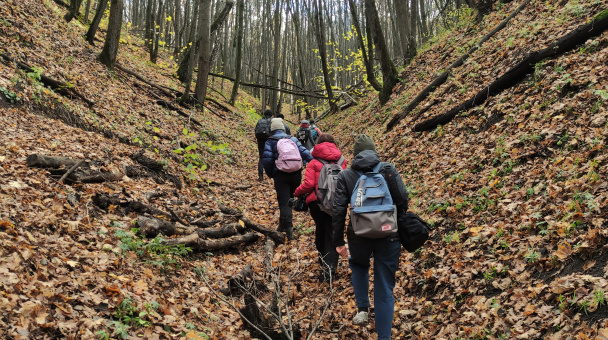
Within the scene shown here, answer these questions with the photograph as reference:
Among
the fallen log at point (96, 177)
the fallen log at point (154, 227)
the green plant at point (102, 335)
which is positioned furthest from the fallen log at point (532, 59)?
the green plant at point (102, 335)

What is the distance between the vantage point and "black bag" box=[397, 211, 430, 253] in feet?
12.0

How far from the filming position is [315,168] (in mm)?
5379

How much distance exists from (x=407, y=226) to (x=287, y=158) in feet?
10.5

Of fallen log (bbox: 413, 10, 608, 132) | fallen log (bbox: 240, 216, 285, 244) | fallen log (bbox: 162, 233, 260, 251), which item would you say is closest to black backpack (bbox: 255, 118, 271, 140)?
fallen log (bbox: 240, 216, 285, 244)

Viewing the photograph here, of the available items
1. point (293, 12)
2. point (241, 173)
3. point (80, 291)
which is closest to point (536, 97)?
point (80, 291)

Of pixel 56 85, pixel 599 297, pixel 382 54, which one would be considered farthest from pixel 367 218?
pixel 382 54

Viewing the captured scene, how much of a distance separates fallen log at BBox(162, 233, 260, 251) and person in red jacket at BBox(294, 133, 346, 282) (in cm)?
139

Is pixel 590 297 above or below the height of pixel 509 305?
above

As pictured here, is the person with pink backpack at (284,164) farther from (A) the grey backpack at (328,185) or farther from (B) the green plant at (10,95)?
(B) the green plant at (10,95)

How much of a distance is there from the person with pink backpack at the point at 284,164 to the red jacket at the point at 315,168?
116 centimetres

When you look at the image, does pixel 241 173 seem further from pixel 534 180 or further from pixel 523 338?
pixel 523 338

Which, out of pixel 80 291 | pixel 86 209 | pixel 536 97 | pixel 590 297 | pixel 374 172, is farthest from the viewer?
pixel 536 97

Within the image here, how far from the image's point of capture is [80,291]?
3363mm

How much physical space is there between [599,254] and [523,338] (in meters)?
1.07
